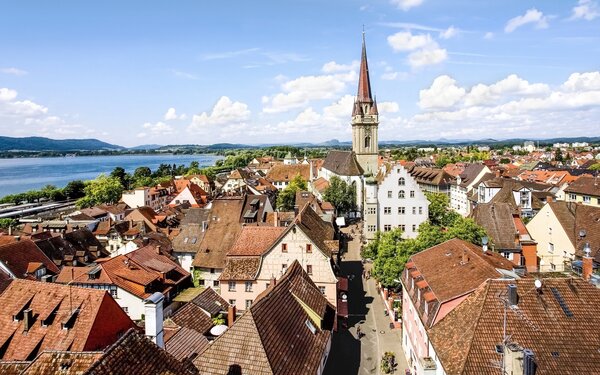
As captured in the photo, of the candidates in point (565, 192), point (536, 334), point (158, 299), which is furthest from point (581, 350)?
point (565, 192)

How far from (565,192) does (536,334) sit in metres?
66.6

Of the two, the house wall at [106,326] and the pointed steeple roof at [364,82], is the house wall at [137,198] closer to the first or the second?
the pointed steeple roof at [364,82]

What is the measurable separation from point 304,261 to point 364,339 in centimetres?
765

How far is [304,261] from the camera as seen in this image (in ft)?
114

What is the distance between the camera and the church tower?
9425 cm

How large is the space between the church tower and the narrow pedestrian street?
52722 millimetres

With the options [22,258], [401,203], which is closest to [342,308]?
[401,203]

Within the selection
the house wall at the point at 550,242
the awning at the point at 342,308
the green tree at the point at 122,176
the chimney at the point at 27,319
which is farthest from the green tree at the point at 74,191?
the house wall at the point at 550,242

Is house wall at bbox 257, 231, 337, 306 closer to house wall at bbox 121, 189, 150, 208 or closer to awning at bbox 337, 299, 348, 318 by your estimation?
awning at bbox 337, 299, 348, 318

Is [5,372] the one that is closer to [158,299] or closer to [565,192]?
[158,299]

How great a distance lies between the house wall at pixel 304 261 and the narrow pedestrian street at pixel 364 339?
10.7ft

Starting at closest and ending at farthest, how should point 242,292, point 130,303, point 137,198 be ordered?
point 130,303
point 242,292
point 137,198

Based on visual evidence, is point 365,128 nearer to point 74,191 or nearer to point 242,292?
point 242,292

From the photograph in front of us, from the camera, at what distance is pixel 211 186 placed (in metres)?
136
